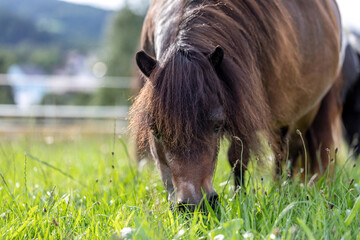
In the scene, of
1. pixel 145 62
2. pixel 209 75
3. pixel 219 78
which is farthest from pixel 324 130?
pixel 145 62

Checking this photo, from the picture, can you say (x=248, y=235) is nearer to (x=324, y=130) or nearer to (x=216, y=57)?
(x=216, y=57)

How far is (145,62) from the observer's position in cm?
230

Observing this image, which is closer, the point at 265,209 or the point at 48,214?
the point at 265,209

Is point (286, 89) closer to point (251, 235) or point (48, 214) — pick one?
point (251, 235)

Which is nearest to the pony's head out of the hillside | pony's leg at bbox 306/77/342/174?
pony's leg at bbox 306/77/342/174

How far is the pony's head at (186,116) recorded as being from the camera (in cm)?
204

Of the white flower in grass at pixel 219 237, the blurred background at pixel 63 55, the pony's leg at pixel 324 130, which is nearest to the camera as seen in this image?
the white flower in grass at pixel 219 237

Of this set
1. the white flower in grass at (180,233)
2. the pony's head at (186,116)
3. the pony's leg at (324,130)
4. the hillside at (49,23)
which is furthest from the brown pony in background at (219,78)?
the hillside at (49,23)

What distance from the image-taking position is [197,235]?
1.88 metres

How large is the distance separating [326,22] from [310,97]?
0.64 meters

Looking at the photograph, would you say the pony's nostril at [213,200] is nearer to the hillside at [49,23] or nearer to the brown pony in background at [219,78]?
the brown pony in background at [219,78]

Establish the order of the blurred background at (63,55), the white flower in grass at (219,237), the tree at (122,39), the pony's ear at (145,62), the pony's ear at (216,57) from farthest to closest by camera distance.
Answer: the tree at (122,39) < the blurred background at (63,55) < the pony's ear at (145,62) < the pony's ear at (216,57) < the white flower in grass at (219,237)

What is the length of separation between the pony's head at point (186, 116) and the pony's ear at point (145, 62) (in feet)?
0.22

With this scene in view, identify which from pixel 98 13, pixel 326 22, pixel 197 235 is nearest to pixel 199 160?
pixel 197 235
